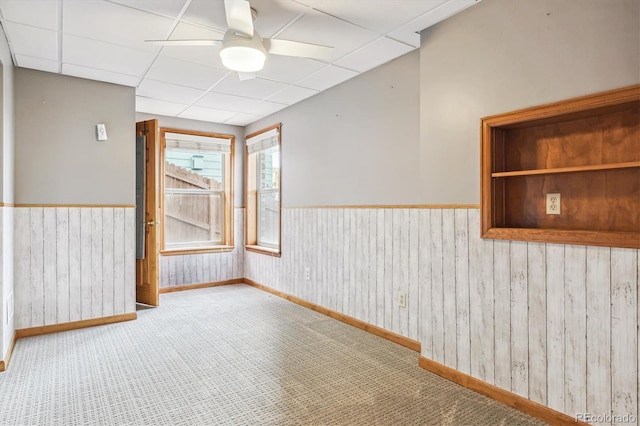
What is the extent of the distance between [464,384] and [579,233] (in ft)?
3.99

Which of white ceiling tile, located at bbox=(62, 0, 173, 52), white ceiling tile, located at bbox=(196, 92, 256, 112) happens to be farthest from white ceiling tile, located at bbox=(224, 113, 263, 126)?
white ceiling tile, located at bbox=(62, 0, 173, 52)

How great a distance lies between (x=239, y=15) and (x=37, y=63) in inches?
93.7

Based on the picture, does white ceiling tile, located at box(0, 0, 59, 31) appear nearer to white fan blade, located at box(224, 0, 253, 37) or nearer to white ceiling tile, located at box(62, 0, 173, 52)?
white ceiling tile, located at box(62, 0, 173, 52)

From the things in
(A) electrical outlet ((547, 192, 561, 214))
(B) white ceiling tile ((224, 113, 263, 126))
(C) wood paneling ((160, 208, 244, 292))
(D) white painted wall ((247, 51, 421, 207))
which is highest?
(B) white ceiling tile ((224, 113, 263, 126))

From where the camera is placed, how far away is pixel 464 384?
2.46 meters

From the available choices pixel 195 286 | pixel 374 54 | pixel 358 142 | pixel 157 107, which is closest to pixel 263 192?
pixel 195 286

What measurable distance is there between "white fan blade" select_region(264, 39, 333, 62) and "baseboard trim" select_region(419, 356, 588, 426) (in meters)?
2.25

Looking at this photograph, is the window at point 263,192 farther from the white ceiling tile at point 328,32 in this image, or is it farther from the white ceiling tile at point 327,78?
the white ceiling tile at point 328,32

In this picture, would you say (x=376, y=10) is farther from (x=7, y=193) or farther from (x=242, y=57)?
(x=7, y=193)

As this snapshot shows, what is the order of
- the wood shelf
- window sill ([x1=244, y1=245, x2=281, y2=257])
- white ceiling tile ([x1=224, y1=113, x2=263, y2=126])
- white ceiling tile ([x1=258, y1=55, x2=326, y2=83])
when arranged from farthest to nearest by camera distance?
1. white ceiling tile ([x1=224, y1=113, x2=263, y2=126])
2. window sill ([x1=244, y1=245, x2=281, y2=257])
3. white ceiling tile ([x1=258, y1=55, x2=326, y2=83])
4. the wood shelf

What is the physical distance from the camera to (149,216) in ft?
14.6

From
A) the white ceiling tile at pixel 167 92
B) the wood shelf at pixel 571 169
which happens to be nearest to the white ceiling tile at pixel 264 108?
the white ceiling tile at pixel 167 92

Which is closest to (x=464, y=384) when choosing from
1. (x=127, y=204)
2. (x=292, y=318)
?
(x=292, y=318)

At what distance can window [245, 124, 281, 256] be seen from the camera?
5254 millimetres
